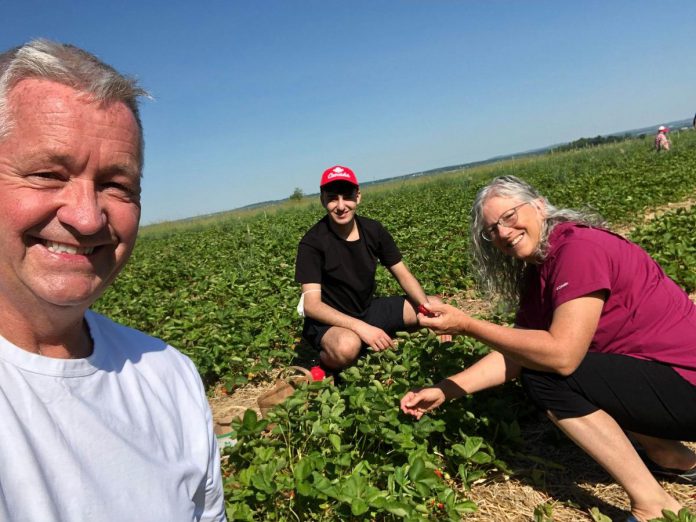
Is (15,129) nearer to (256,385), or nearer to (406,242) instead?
(256,385)

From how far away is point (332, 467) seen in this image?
212 cm

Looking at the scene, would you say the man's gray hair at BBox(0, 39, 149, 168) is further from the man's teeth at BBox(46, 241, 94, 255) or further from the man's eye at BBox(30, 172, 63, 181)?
the man's teeth at BBox(46, 241, 94, 255)

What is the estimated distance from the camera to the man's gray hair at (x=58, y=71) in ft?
3.15

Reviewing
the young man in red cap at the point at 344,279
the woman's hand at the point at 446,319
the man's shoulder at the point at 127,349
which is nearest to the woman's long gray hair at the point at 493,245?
the woman's hand at the point at 446,319

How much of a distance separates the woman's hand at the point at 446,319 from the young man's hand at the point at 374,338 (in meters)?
0.99

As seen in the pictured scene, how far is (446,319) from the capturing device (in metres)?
2.11

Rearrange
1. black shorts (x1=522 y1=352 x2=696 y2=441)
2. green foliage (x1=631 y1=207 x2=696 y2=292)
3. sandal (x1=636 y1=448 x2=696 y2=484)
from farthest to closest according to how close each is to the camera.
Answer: green foliage (x1=631 y1=207 x2=696 y2=292) < sandal (x1=636 y1=448 x2=696 y2=484) < black shorts (x1=522 y1=352 x2=696 y2=441)

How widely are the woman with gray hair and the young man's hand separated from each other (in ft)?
2.78

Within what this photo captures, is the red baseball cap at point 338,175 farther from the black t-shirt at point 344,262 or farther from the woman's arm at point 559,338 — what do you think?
the woman's arm at point 559,338

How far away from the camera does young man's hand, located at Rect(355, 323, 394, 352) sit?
10.2 feet

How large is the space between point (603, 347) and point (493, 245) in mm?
696

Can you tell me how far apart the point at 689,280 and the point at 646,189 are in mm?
5981

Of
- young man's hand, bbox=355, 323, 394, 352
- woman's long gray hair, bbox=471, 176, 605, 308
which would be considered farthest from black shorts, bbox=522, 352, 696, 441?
young man's hand, bbox=355, 323, 394, 352

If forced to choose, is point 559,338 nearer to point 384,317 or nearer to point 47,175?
point 47,175
